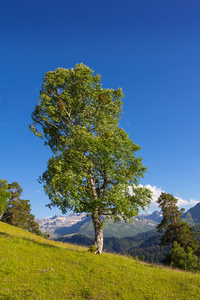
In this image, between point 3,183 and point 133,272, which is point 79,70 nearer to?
point 133,272

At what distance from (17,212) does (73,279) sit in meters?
67.1

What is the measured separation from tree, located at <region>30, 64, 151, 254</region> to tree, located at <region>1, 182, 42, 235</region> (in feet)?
182

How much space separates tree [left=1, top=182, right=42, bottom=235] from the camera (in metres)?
72.2

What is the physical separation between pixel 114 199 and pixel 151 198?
6.09 meters

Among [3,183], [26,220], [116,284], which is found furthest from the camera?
[26,220]

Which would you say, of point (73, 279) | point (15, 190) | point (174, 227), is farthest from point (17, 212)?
point (73, 279)

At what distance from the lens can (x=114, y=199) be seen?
18.8 metres

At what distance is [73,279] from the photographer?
13742 mm

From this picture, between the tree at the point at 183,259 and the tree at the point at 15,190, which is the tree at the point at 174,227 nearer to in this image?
the tree at the point at 183,259

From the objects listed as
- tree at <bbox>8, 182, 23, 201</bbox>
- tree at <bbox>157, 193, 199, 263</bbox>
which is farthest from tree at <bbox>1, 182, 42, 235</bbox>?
tree at <bbox>157, 193, 199, 263</bbox>

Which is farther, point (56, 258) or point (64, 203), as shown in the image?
point (64, 203)

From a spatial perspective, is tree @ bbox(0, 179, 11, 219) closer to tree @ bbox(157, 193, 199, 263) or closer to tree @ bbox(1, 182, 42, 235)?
tree @ bbox(1, 182, 42, 235)

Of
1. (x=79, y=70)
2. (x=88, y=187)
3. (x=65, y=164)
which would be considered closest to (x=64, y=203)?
(x=88, y=187)

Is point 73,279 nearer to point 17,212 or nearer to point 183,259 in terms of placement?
point 183,259
